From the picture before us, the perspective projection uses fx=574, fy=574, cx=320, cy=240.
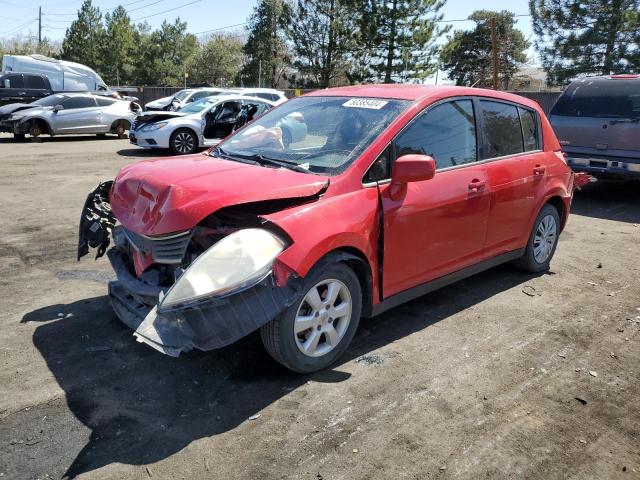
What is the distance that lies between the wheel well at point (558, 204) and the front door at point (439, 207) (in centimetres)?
138

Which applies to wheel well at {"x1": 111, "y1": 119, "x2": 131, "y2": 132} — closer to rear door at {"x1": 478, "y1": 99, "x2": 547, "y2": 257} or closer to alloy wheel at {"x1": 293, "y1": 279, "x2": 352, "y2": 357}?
rear door at {"x1": 478, "y1": 99, "x2": 547, "y2": 257}

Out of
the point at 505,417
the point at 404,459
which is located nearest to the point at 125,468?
the point at 404,459

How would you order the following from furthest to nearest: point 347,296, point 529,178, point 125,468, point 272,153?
1. point 529,178
2. point 272,153
3. point 347,296
4. point 125,468

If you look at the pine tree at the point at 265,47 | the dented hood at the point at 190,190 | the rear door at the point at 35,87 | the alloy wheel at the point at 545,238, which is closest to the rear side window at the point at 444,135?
the dented hood at the point at 190,190

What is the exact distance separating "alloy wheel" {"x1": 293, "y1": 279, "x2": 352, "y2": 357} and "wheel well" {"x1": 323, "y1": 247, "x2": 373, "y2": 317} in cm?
16

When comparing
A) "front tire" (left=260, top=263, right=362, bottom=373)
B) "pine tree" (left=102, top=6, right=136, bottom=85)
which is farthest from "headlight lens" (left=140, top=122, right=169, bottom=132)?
"pine tree" (left=102, top=6, right=136, bottom=85)

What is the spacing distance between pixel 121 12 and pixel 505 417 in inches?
2634

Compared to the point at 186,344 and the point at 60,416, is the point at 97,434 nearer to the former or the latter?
the point at 60,416

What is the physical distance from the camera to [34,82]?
72.5 feet

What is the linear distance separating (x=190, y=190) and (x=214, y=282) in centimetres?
67

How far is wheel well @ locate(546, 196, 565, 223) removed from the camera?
573 cm

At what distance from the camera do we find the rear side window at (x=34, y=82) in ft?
71.9

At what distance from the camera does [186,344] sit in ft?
10.1

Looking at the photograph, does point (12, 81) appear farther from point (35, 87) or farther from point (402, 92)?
point (402, 92)
